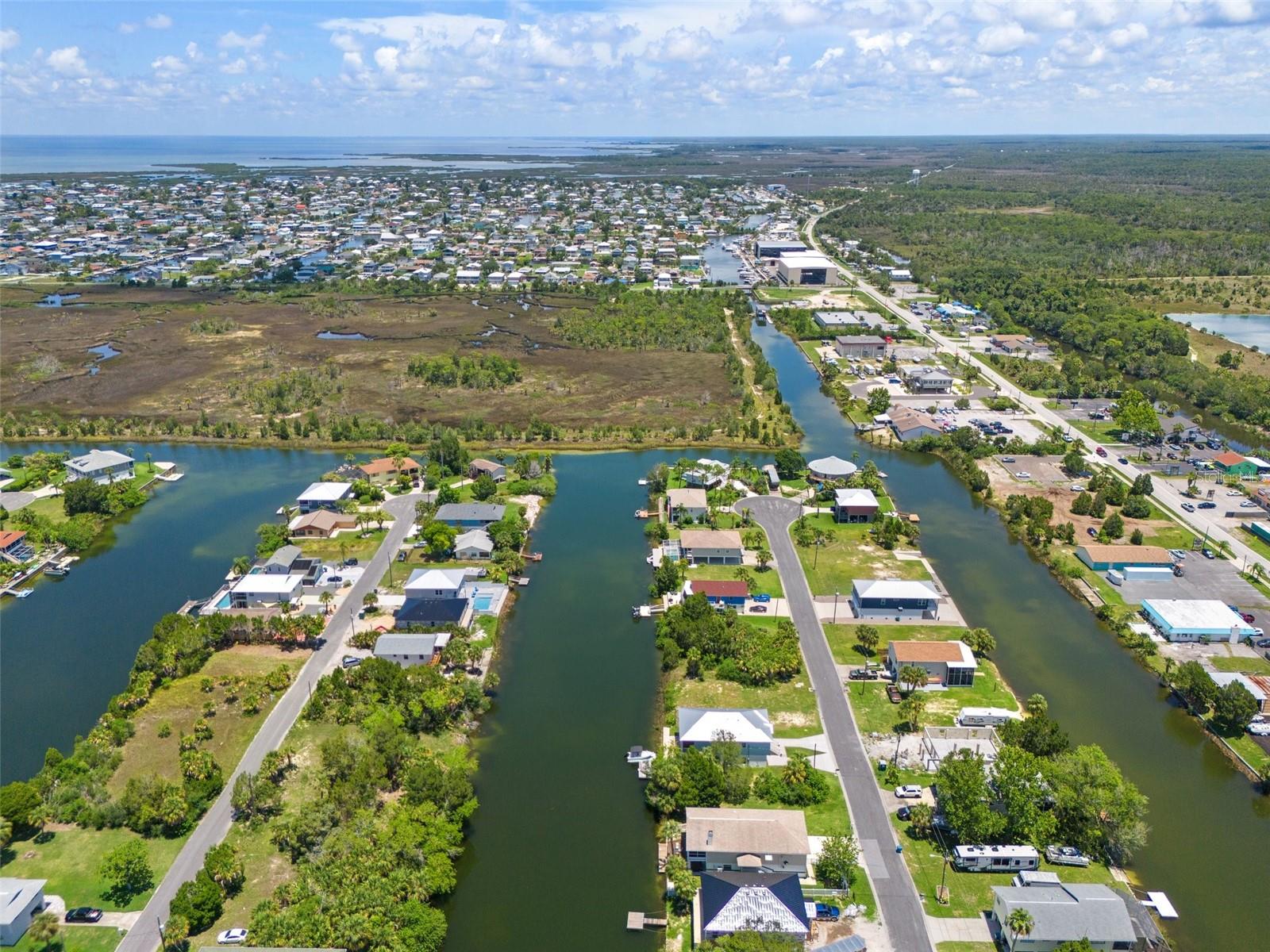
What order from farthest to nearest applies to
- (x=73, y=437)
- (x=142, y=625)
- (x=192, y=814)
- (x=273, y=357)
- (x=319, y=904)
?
(x=273, y=357), (x=73, y=437), (x=142, y=625), (x=192, y=814), (x=319, y=904)

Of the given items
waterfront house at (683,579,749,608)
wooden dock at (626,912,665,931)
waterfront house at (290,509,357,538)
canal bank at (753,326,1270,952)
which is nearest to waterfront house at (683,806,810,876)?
wooden dock at (626,912,665,931)

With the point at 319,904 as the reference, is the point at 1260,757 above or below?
below

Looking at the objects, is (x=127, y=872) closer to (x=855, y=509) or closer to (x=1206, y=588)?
(x=855, y=509)

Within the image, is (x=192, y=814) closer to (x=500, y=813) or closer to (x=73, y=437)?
(x=500, y=813)

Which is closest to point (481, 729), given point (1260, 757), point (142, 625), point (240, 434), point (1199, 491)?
point (142, 625)

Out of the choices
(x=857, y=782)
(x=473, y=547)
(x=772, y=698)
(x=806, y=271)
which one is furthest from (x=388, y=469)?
(x=806, y=271)

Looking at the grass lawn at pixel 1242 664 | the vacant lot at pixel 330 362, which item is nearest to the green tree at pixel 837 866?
the grass lawn at pixel 1242 664
